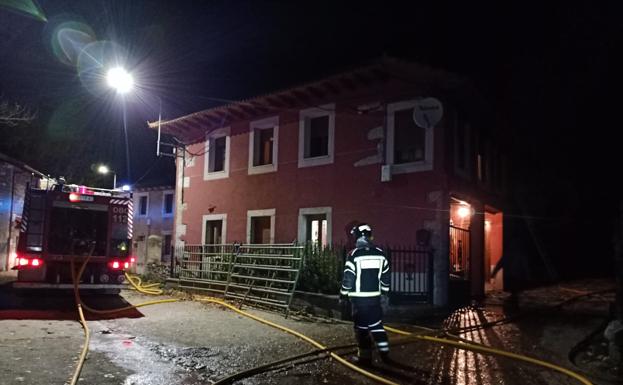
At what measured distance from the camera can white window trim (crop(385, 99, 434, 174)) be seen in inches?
495

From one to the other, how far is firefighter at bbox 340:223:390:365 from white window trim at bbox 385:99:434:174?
21.0 ft

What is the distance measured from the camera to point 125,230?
1220cm

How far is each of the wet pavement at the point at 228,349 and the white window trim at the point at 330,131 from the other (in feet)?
17.7

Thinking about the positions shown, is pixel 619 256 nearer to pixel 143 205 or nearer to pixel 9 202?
pixel 9 202

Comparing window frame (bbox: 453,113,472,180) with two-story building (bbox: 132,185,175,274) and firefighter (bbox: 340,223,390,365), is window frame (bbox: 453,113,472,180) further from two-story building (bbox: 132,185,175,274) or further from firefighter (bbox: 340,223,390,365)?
two-story building (bbox: 132,185,175,274)

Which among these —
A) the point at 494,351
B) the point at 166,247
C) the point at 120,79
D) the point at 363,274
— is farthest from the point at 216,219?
the point at 166,247

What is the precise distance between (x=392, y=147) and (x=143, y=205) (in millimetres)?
23015

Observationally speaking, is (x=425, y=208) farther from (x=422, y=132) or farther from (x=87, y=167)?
(x=87, y=167)

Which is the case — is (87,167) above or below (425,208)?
above

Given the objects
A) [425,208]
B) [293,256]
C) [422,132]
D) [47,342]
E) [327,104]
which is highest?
[327,104]

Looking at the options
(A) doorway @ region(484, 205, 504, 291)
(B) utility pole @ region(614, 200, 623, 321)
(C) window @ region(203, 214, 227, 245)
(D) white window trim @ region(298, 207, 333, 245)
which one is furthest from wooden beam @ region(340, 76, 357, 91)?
(B) utility pole @ region(614, 200, 623, 321)

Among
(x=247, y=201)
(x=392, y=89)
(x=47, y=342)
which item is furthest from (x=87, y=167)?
(x=47, y=342)

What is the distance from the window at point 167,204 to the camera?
3016 centimetres

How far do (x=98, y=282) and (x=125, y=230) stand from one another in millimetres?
1360
